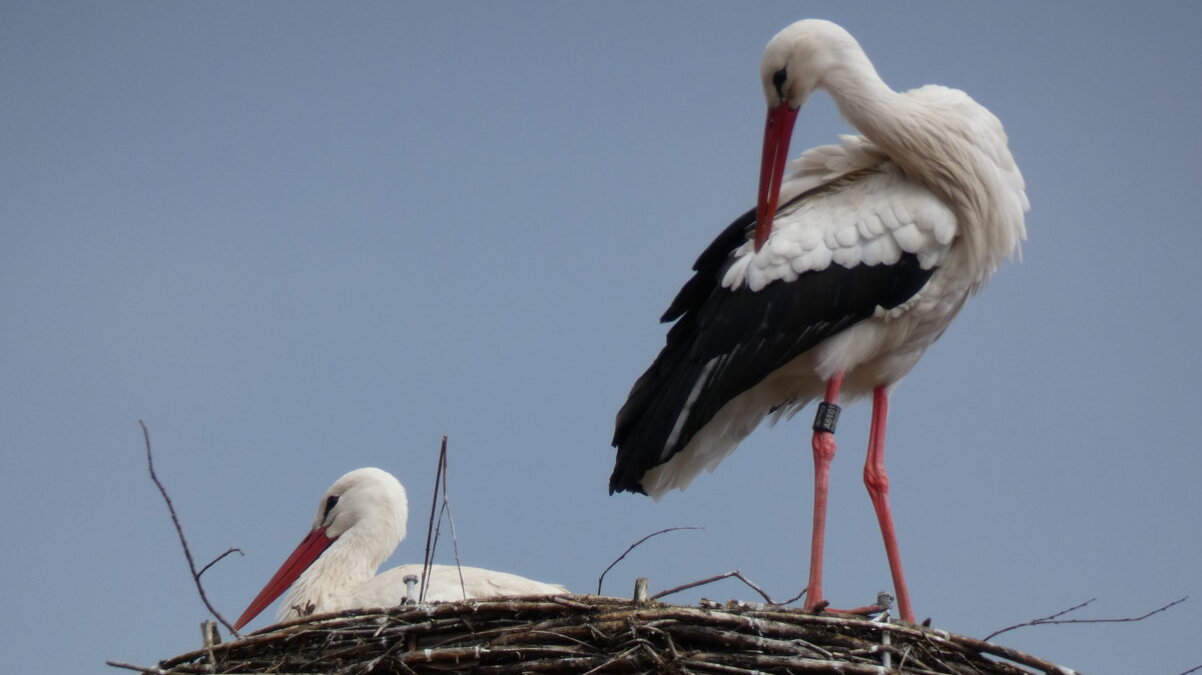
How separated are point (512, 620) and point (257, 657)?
78 cm

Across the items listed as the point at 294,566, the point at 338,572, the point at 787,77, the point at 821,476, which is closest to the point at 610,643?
the point at 821,476

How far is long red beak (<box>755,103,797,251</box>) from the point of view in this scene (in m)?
7.04

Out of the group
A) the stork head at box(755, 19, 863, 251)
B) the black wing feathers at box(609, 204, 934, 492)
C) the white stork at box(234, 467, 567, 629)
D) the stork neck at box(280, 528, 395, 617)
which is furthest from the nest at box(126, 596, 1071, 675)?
the stork neck at box(280, 528, 395, 617)

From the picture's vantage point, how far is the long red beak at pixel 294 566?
902cm

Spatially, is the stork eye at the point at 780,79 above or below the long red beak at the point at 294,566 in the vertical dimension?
above

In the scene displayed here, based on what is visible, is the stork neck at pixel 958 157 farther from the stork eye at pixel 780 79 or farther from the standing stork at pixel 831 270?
the stork eye at pixel 780 79

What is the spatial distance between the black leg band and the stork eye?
116 centimetres

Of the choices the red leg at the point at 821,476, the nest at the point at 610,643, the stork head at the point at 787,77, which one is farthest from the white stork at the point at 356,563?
the nest at the point at 610,643

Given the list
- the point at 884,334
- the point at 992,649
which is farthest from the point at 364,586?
the point at 992,649

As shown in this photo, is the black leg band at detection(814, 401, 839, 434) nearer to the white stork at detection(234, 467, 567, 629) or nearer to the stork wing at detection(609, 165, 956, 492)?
the stork wing at detection(609, 165, 956, 492)

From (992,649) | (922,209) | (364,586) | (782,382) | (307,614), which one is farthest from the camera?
(364,586)

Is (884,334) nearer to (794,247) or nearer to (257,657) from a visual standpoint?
(794,247)

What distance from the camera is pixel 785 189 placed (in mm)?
7230

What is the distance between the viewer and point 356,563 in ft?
29.1
